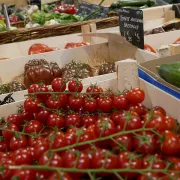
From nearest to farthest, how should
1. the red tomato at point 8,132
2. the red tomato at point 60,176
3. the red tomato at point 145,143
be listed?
the red tomato at point 60,176, the red tomato at point 145,143, the red tomato at point 8,132

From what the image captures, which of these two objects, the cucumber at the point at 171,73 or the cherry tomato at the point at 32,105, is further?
the cucumber at the point at 171,73

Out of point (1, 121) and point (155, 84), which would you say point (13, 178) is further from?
point (155, 84)

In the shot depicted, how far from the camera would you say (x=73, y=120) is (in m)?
1.23

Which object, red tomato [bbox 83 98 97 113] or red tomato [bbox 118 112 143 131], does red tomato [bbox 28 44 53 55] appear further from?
red tomato [bbox 118 112 143 131]

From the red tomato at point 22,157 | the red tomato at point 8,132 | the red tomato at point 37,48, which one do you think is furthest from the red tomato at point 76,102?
the red tomato at point 37,48

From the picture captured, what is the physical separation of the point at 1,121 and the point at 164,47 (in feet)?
3.33

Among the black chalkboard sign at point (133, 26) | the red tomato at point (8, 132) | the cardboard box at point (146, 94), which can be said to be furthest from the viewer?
the black chalkboard sign at point (133, 26)

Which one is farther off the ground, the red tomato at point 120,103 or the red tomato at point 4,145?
the red tomato at point 120,103

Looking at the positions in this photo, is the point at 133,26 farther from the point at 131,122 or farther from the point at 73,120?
the point at 131,122

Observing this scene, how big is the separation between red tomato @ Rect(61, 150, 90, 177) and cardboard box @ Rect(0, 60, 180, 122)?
1.92ft

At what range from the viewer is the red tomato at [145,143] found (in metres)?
0.96

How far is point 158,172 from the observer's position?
89 cm

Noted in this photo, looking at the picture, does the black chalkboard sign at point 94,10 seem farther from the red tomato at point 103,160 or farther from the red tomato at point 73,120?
the red tomato at point 103,160

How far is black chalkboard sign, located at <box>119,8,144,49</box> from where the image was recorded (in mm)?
2070
